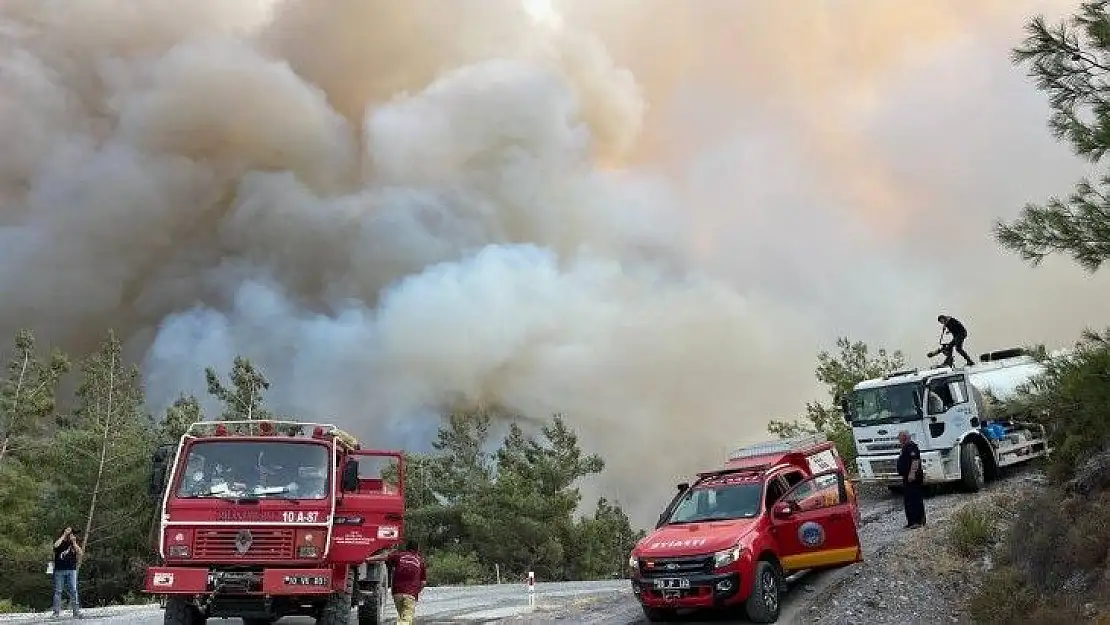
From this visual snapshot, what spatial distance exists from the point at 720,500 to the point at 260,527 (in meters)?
6.64

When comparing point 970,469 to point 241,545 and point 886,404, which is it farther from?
point 241,545

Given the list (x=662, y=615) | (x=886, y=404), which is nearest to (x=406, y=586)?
(x=662, y=615)

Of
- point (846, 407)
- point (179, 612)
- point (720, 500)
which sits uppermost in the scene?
point (846, 407)

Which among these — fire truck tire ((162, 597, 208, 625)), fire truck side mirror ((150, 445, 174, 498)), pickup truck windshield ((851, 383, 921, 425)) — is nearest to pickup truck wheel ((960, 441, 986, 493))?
pickup truck windshield ((851, 383, 921, 425))

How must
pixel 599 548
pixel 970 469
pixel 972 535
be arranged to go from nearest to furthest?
pixel 972 535
pixel 970 469
pixel 599 548

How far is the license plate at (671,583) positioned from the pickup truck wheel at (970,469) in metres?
10.4

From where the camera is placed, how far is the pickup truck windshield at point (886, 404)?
19.6m

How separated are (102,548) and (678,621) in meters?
45.7

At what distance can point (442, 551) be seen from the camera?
5872cm

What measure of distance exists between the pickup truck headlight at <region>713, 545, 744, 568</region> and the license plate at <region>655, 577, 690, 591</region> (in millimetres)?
487

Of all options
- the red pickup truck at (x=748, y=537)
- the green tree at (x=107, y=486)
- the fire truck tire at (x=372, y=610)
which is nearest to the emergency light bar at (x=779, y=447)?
the red pickup truck at (x=748, y=537)

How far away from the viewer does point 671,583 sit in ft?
37.4

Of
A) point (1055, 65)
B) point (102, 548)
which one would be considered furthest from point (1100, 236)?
point (102, 548)

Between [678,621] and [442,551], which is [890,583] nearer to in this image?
[678,621]
